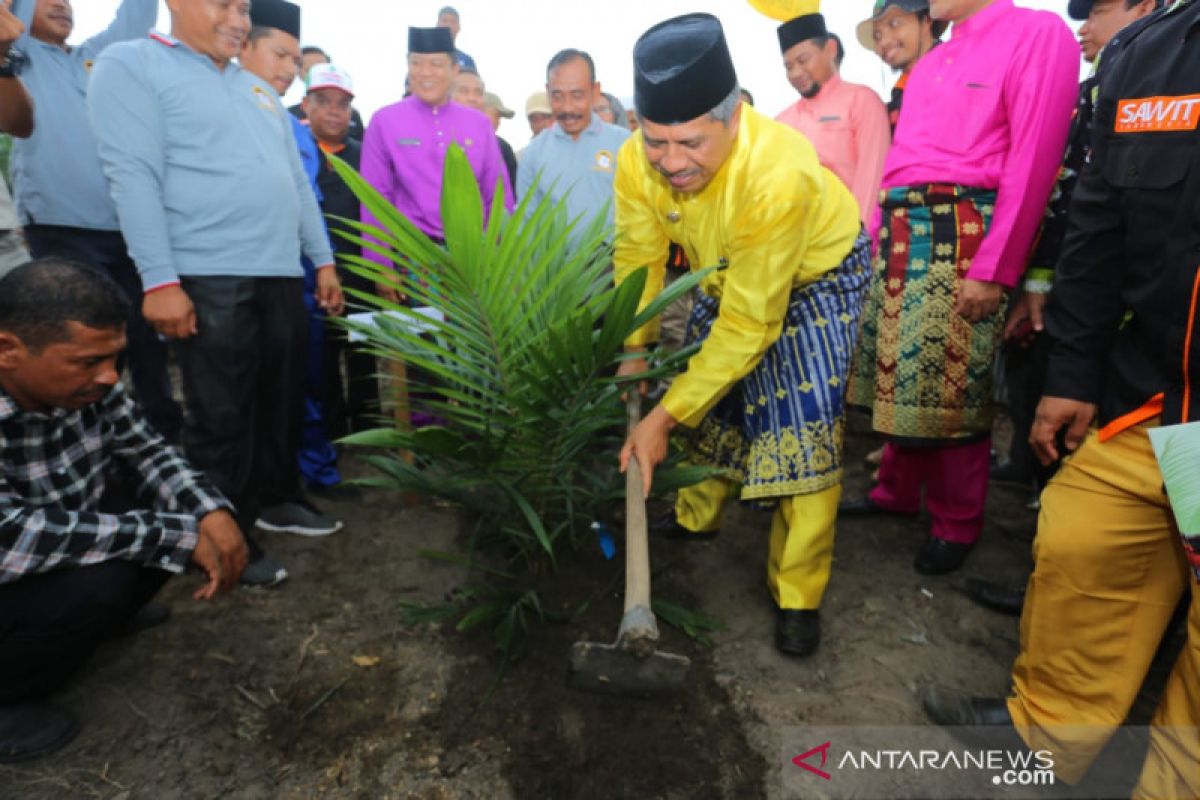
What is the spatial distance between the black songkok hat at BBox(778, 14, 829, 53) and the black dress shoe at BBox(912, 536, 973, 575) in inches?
86.4

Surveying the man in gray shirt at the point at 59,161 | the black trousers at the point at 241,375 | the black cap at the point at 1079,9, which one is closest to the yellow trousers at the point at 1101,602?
the black cap at the point at 1079,9

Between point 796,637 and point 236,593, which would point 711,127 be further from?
point 236,593

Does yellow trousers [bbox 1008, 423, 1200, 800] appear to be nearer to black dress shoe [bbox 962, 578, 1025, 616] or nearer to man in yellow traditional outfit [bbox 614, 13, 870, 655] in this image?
man in yellow traditional outfit [bbox 614, 13, 870, 655]

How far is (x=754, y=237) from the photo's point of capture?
1.62 m

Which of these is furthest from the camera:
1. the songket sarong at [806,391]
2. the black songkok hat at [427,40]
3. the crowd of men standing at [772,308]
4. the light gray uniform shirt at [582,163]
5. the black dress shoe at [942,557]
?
the light gray uniform shirt at [582,163]

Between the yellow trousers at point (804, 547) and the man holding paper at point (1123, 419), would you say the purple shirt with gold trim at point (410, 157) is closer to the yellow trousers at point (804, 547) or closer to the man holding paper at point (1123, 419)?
the yellow trousers at point (804, 547)

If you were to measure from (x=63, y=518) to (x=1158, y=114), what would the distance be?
2.34 metres

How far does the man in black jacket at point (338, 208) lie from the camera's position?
10.3ft

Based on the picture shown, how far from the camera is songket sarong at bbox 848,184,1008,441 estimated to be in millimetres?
2064

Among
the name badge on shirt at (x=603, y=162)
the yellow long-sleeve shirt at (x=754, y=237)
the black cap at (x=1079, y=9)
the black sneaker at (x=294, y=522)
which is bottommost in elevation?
the black sneaker at (x=294, y=522)

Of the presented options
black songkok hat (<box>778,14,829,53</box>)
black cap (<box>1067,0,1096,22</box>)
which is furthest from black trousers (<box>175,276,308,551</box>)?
black cap (<box>1067,0,1096,22</box>)

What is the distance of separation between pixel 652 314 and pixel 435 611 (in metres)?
1.04

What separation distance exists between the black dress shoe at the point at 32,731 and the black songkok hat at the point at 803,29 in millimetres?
3435

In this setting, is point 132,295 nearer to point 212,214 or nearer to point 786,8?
point 212,214
